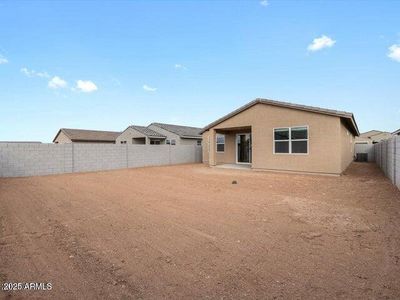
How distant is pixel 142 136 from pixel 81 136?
46.6 ft

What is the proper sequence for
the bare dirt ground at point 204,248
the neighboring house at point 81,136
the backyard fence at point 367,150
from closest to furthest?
1. the bare dirt ground at point 204,248
2. the backyard fence at point 367,150
3. the neighboring house at point 81,136

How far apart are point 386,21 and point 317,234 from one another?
11.9 metres

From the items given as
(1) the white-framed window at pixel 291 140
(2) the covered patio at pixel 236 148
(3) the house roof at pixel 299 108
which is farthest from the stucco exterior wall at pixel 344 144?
(2) the covered patio at pixel 236 148

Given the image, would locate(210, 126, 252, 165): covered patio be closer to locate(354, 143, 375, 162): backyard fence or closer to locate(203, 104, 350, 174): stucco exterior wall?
locate(203, 104, 350, 174): stucco exterior wall

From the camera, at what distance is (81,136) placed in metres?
36.9

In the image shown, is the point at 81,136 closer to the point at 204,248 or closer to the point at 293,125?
the point at 293,125

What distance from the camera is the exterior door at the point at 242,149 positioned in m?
18.8

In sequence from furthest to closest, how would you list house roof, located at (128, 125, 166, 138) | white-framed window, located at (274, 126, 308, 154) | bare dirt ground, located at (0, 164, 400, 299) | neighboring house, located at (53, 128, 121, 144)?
neighboring house, located at (53, 128, 121, 144)
house roof, located at (128, 125, 166, 138)
white-framed window, located at (274, 126, 308, 154)
bare dirt ground, located at (0, 164, 400, 299)

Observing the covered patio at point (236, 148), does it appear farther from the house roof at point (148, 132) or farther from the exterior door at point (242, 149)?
the house roof at point (148, 132)

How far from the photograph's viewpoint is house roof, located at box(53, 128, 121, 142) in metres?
36.1

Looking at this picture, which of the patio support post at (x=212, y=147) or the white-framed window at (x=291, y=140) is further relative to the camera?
the patio support post at (x=212, y=147)

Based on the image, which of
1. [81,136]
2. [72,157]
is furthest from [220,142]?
[81,136]

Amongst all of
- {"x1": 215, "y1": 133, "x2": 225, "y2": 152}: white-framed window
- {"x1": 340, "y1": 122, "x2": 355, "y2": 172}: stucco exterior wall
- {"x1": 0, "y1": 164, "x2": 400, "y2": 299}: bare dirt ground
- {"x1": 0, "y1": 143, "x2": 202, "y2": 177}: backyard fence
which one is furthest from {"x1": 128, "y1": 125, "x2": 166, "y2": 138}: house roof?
{"x1": 0, "y1": 164, "x2": 400, "y2": 299}: bare dirt ground

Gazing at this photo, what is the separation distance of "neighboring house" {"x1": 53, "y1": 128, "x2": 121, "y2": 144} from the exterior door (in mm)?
26970
